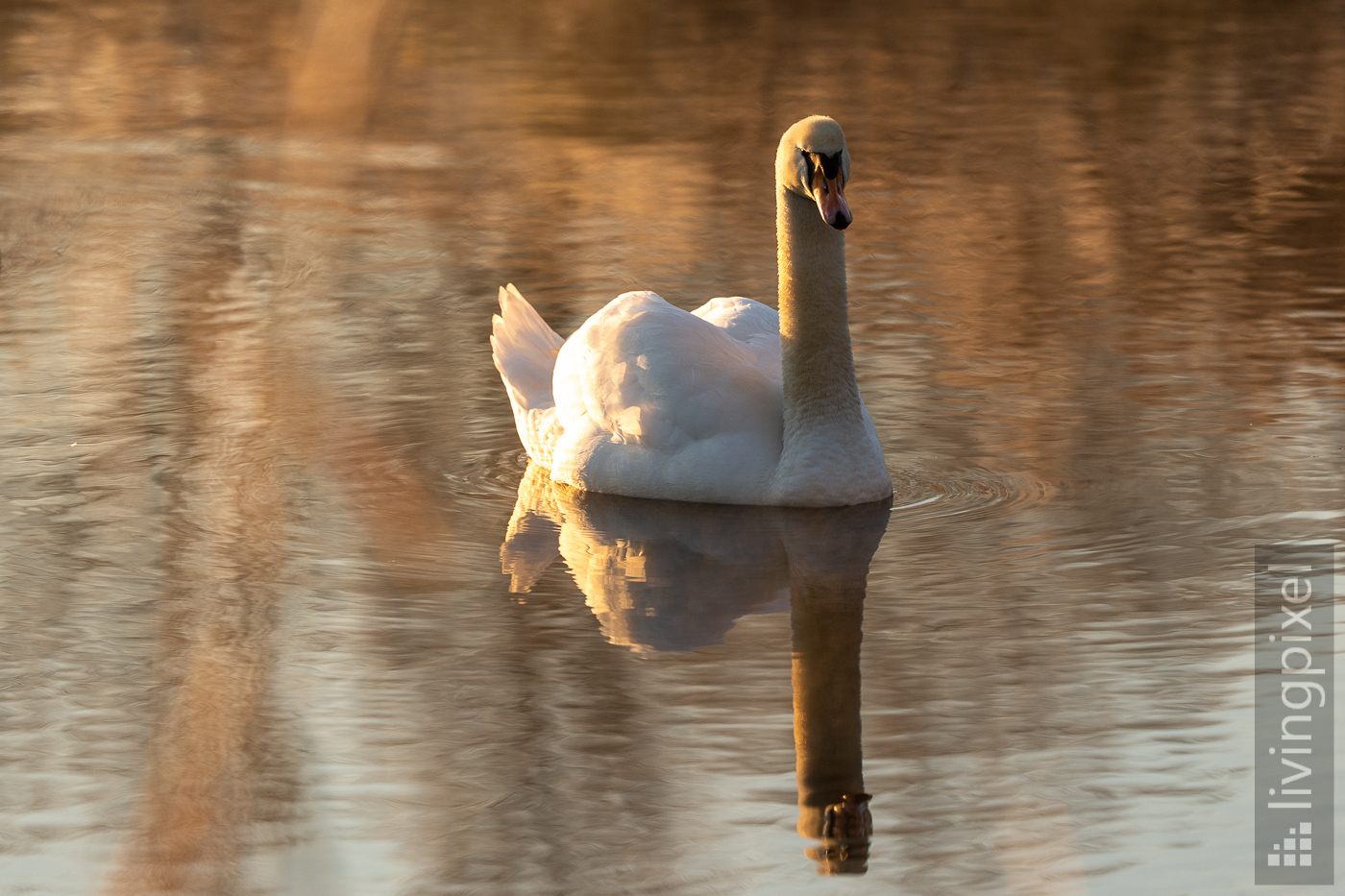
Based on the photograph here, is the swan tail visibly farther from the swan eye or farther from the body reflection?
the swan eye

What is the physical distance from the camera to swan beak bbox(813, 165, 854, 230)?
285 inches

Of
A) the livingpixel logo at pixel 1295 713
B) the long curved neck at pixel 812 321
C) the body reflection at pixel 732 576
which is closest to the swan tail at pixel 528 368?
the body reflection at pixel 732 576

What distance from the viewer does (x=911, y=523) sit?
753 centimetres

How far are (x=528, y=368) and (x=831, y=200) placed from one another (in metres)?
1.97

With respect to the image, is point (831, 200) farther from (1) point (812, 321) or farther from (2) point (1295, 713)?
(2) point (1295, 713)

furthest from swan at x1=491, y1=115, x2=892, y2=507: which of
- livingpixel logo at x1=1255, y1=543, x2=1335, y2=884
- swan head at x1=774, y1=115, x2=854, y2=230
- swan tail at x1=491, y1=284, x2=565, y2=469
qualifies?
livingpixel logo at x1=1255, y1=543, x2=1335, y2=884

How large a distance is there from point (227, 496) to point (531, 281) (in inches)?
159

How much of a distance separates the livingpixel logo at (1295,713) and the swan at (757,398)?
5.34ft

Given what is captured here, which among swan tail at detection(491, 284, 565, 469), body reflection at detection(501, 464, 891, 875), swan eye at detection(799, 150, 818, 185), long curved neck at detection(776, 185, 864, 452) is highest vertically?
swan eye at detection(799, 150, 818, 185)

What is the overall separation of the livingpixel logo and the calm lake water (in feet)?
0.30

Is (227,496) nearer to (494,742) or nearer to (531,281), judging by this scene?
(494,742)

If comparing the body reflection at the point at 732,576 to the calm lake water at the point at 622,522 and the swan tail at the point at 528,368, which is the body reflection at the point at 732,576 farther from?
the swan tail at the point at 528,368

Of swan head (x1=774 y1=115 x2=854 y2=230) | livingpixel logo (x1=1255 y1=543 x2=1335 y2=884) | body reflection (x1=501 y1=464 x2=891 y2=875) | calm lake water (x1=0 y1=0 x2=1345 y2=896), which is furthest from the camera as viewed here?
swan head (x1=774 y1=115 x2=854 y2=230)

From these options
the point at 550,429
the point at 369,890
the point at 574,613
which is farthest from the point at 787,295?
the point at 369,890
